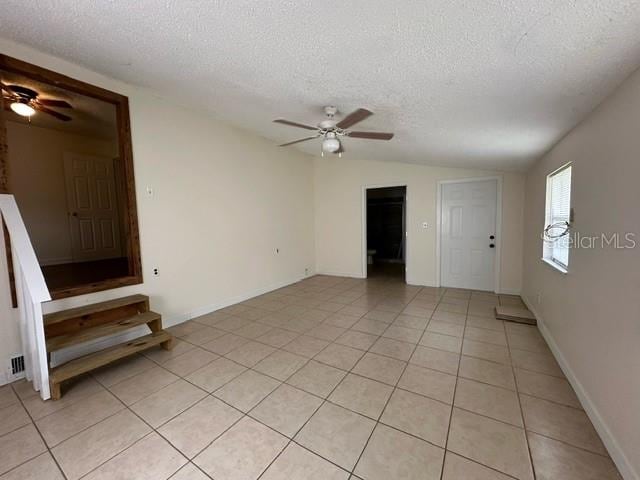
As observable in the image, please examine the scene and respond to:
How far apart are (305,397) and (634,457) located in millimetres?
1803

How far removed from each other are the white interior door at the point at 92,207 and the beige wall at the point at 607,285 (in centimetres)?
698

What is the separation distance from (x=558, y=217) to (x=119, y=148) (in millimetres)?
4773

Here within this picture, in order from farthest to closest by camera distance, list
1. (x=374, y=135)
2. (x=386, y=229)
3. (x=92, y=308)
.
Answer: (x=386, y=229) → (x=374, y=135) → (x=92, y=308)

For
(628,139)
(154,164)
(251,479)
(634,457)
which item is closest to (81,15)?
(154,164)

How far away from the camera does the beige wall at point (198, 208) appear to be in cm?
305

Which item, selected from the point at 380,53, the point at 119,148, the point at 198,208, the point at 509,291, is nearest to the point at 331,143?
the point at 380,53

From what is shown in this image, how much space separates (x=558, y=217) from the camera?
111 inches

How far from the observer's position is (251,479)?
1.39 meters

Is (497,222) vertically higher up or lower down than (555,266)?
higher up

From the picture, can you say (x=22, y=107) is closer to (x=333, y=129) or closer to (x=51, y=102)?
(x=51, y=102)

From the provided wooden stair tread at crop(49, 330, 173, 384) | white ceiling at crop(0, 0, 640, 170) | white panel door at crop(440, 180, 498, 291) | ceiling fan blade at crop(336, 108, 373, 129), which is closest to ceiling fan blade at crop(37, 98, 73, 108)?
white ceiling at crop(0, 0, 640, 170)

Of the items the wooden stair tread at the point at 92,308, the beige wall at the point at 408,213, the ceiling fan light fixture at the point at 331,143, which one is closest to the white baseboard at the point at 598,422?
the beige wall at the point at 408,213

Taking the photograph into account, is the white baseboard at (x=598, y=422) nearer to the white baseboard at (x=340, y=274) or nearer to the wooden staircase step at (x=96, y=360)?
the wooden staircase step at (x=96, y=360)

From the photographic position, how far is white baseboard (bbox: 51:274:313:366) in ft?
8.32
